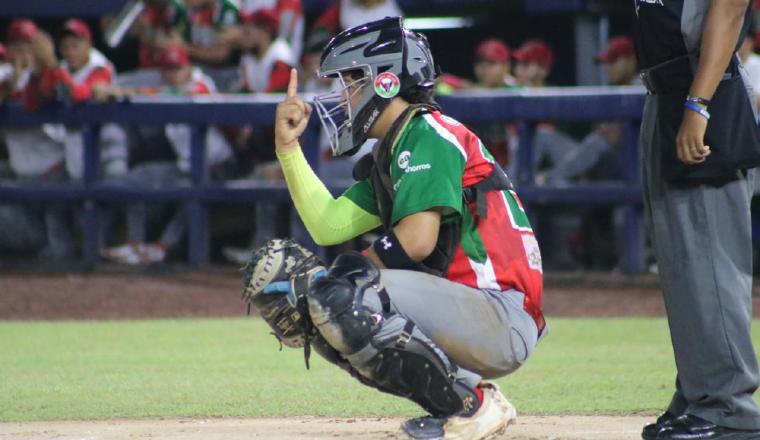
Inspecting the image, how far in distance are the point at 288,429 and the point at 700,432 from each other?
1.39 metres

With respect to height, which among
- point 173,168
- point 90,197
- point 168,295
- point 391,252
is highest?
point 391,252

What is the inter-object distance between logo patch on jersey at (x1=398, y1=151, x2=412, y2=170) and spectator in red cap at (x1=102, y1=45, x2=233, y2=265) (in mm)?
6102

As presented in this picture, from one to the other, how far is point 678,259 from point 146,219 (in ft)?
21.7

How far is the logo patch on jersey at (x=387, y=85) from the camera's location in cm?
380

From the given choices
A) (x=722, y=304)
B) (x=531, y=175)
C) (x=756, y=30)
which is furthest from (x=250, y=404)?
(x=756, y=30)

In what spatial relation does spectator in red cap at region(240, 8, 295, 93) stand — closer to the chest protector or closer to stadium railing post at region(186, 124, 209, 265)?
stadium railing post at region(186, 124, 209, 265)

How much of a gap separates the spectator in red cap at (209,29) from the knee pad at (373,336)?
7084 millimetres

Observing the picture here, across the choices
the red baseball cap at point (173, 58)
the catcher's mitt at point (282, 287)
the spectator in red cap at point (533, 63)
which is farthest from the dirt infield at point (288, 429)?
the spectator in red cap at point (533, 63)

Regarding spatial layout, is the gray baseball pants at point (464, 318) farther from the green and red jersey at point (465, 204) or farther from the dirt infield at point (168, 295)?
the dirt infield at point (168, 295)

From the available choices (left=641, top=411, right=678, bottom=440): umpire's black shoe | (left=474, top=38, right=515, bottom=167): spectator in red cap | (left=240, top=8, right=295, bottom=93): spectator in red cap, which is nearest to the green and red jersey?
(left=641, top=411, right=678, bottom=440): umpire's black shoe

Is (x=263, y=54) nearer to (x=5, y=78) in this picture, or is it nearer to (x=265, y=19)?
(x=265, y=19)

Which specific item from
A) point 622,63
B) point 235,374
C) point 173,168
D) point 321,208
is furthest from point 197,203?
point 321,208

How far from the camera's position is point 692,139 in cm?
374

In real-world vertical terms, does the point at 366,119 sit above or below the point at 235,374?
above
